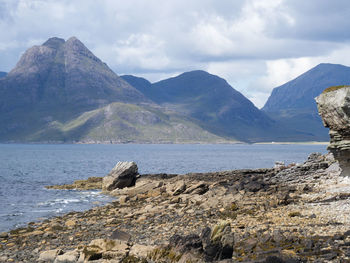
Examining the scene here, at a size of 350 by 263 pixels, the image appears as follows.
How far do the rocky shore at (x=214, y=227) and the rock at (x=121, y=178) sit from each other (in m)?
11.5

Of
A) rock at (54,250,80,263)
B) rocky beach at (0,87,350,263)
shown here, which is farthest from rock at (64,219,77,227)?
rock at (54,250,80,263)

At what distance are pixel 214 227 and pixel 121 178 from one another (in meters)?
40.7

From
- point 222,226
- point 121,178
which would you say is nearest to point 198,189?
point 121,178

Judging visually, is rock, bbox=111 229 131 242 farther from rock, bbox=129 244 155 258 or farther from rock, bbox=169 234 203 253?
rock, bbox=169 234 203 253

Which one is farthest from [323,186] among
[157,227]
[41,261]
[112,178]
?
[112,178]

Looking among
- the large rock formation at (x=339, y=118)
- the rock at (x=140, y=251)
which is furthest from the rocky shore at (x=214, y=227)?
the large rock formation at (x=339, y=118)

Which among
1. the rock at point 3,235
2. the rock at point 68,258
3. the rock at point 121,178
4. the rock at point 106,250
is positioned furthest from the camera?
the rock at point 121,178

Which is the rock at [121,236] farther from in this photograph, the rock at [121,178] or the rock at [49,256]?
the rock at [121,178]

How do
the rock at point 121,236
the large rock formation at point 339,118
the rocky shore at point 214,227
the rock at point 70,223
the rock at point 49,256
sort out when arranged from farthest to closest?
the rock at point 70,223 < the large rock formation at point 339,118 < the rock at point 121,236 < the rock at point 49,256 < the rocky shore at point 214,227

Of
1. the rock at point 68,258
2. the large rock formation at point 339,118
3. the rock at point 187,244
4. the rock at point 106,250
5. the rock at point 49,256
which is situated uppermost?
the large rock formation at point 339,118

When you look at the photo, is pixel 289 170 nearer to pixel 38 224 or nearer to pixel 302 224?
pixel 302 224

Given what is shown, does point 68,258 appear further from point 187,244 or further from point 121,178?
point 121,178

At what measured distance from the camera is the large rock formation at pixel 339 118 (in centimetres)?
3102

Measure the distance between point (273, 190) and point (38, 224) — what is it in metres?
19.3
